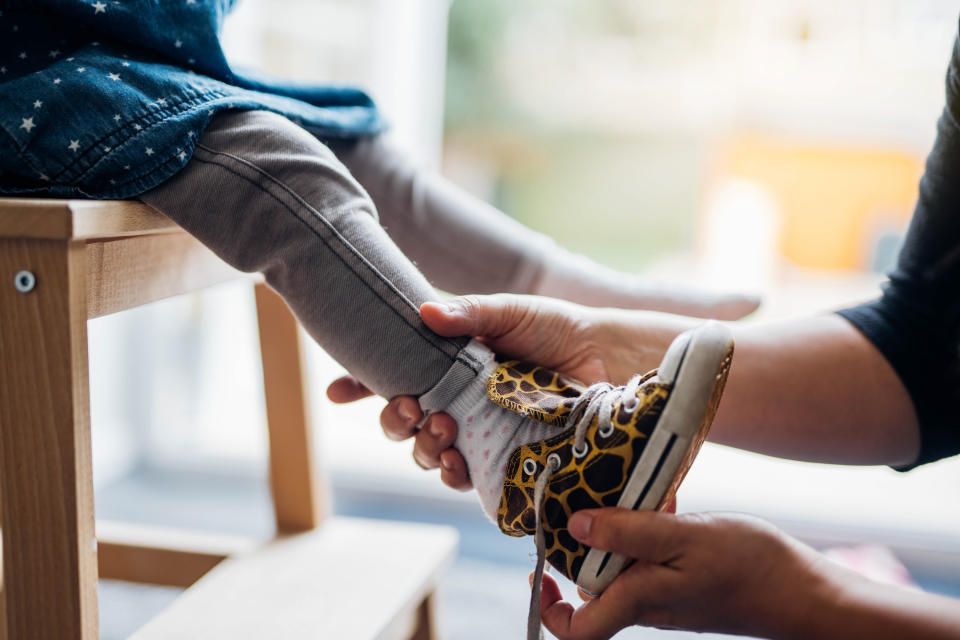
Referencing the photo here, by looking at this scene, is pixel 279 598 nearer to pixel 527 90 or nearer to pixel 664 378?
pixel 664 378

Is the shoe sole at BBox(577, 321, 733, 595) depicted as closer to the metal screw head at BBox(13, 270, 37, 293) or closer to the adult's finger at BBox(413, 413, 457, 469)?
the adult's finger at BBox(413, 413, 457, 469)

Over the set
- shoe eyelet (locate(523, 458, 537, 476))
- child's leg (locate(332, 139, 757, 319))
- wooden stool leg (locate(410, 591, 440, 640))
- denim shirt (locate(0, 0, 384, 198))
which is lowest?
wooden stool leg (locate(410, 591, 440, 640))

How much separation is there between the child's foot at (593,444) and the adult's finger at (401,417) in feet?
0.12

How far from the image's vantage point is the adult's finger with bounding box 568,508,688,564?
1.59 ft

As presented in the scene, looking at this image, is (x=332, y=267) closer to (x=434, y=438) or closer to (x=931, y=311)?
(x=434, y=438)

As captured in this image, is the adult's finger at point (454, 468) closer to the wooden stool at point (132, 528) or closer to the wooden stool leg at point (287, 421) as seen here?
the wooden stool at point (132, 528)

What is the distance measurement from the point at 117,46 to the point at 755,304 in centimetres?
61

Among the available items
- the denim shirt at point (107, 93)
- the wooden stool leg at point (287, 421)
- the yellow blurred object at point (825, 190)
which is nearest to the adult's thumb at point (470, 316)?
the denim shirt at point (107, 93)

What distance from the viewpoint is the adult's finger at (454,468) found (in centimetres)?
59

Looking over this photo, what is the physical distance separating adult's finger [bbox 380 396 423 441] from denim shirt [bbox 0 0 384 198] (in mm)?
227

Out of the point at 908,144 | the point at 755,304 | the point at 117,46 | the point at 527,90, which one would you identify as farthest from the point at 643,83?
the point at 117,46

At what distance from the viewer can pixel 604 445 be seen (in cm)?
51

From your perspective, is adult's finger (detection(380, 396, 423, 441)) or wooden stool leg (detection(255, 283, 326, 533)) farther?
wooden stool leg (detection(255, 283, 326, 533))

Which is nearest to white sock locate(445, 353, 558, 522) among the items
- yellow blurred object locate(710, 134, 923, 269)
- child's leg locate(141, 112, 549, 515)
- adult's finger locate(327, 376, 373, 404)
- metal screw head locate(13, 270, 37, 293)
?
child's leg locate(141, 112, 549, 515)
